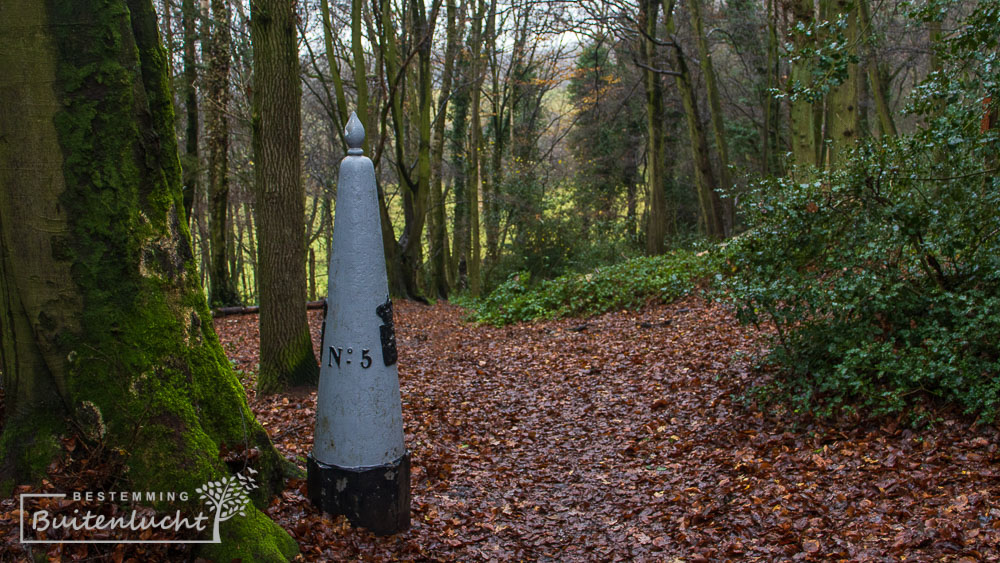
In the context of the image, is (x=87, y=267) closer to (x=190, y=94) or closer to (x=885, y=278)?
(x=885, y=278)

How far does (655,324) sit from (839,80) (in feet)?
18.8

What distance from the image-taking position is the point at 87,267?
9.91 feet

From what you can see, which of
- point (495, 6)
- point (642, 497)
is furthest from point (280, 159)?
point (495, 6)

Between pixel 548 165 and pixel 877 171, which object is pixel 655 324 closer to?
pixel 877 171

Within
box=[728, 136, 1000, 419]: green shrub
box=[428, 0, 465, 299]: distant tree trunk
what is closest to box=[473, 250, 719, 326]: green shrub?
box=[728, 136, 1000, 419]: green shrub

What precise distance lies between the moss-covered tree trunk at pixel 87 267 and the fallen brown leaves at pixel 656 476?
0.48 m

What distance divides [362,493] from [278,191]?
431cm

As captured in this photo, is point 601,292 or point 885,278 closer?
point 885,278

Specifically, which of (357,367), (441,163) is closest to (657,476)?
(357,367)

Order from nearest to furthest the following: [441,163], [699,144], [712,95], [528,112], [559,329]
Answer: [559,329] → [712,95] → [699,144] → [441,163] → [528,112]

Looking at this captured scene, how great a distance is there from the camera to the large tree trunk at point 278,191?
711cm

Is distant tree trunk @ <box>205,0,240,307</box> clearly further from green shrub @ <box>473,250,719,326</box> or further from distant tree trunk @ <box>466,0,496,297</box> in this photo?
distant tree trunk @ <box>466,0,496,297</box>

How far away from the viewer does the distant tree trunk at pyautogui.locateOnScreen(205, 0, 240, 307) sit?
13.9 meters

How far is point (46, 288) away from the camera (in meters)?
2.96
